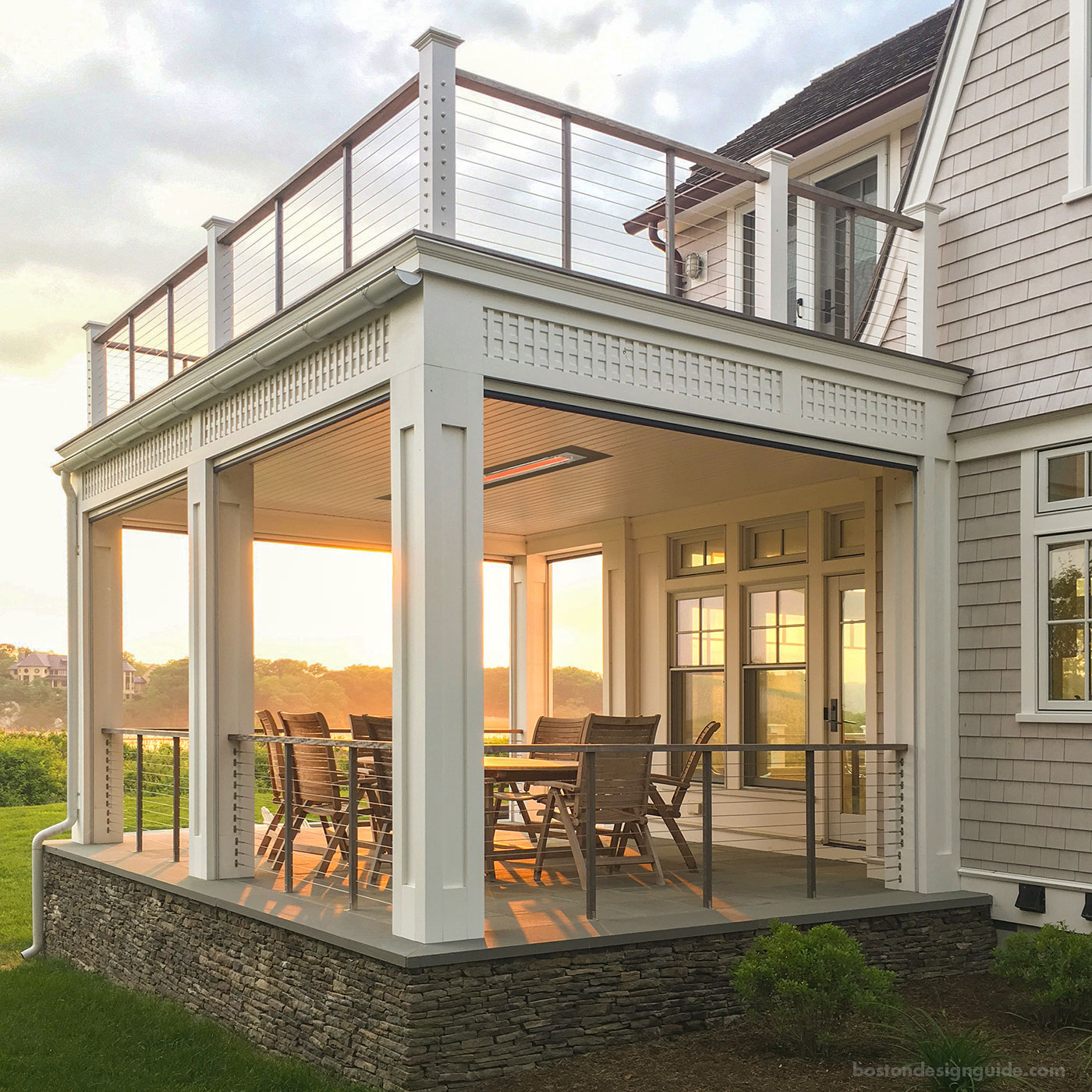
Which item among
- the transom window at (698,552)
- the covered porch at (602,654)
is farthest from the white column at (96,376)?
the transom window at (698,552)

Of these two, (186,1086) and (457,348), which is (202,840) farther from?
(457,348)

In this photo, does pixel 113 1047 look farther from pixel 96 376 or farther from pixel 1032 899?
pixel 96 376

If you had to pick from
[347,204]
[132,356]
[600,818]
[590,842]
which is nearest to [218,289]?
[347,204]

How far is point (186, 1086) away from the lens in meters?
5.71

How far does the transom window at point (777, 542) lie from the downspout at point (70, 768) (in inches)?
229

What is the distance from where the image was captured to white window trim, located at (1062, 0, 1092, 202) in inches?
274

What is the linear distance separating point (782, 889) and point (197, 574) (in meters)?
4.21

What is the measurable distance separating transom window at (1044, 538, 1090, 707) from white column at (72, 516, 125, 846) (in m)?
6.99

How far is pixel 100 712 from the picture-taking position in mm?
9703

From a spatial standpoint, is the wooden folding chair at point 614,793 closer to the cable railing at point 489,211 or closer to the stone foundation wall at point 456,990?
the stone foundation wall at point 456,990

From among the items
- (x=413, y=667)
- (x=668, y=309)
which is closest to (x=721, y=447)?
(x=668, y=309)

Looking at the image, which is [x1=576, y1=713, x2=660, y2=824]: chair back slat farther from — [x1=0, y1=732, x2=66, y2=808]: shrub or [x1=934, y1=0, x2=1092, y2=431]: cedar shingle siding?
[x1=0, y1=732, x2=66, y2=808]: shrub

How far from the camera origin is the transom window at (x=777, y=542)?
389 inches

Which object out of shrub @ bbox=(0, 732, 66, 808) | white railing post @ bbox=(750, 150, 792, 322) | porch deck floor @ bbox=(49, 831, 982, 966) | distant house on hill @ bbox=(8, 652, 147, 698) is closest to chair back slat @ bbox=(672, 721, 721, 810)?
porch deck floor @ bbox=(49, 831, 982, 966)
